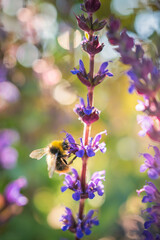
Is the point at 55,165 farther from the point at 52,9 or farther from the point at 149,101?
the point at 52,9

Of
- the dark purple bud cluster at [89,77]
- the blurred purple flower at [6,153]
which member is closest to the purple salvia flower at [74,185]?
the dark purple bud cluster at [89,77]

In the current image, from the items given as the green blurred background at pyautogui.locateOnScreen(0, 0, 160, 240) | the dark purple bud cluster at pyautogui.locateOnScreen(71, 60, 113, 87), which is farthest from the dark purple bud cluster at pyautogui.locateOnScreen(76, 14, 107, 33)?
the green blurred background at pyautogui.locateOnScreen(0, 0, 160, 240)

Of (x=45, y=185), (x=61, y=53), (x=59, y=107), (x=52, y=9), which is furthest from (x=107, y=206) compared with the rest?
(x=52, y=9)

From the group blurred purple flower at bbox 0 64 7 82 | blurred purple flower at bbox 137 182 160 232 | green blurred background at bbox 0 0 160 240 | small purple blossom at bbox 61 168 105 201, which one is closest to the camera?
blurred purple flower at bbox 137 182 160 232

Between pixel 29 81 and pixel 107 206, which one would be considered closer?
pixel 107 206

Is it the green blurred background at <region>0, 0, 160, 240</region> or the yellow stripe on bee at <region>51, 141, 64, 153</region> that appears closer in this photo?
the yellow stripe on bee at <region>51, 141, 64, 153</region>

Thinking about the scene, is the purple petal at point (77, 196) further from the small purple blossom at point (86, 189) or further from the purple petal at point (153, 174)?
the purple petal at point (153, 174)

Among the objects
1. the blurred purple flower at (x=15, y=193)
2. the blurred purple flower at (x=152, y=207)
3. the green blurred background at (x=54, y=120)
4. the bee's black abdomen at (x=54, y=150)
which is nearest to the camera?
the blurred purple flower at (x=152, y=207)

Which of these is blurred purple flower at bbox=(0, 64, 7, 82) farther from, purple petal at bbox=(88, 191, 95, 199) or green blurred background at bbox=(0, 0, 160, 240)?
purple petal at bbox=(88, 191, 95, 199)
